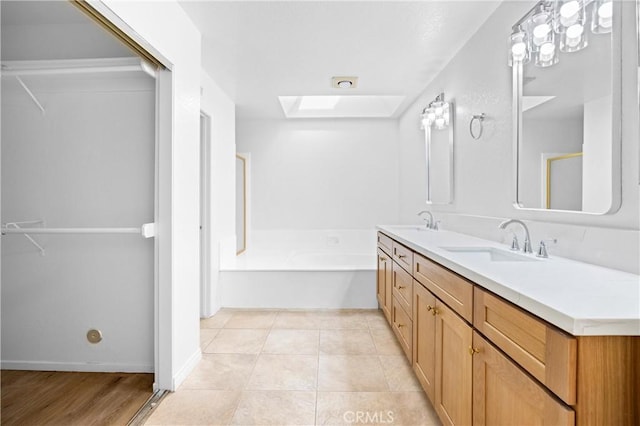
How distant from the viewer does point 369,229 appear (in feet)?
16.0

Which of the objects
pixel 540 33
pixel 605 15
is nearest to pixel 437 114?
pixel 540 33

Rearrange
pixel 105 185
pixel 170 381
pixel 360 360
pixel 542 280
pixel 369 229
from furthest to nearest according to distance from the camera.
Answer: pixel 369 229
pixel 360 360
pixel 105 185
pixel 170 381
pixel 542 280

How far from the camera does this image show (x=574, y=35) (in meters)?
1.45

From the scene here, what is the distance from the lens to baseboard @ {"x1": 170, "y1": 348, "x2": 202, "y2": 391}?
6.55ft

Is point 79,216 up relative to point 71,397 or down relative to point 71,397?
up

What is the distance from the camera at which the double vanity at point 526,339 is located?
737 millimetres

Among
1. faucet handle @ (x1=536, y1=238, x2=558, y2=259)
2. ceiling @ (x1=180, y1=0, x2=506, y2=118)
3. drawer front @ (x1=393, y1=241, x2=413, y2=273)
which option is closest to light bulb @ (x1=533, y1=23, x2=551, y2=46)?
ceiling @ (x1=180, y1=0, x2=506, y2=118)

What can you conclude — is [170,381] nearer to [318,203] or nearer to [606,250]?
[606,250]

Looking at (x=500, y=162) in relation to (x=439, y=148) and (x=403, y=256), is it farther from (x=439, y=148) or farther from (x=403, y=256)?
(x=439, y=148)

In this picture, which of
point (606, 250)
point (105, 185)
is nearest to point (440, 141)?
point (606, 250)

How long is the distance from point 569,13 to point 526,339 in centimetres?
143

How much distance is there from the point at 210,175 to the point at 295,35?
1555 millimetres

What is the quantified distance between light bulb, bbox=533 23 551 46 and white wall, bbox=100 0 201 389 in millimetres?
1944

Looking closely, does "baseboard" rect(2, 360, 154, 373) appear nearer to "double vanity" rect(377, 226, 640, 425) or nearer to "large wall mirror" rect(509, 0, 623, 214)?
"double vanity" rect(377, 226, 640, 425)
